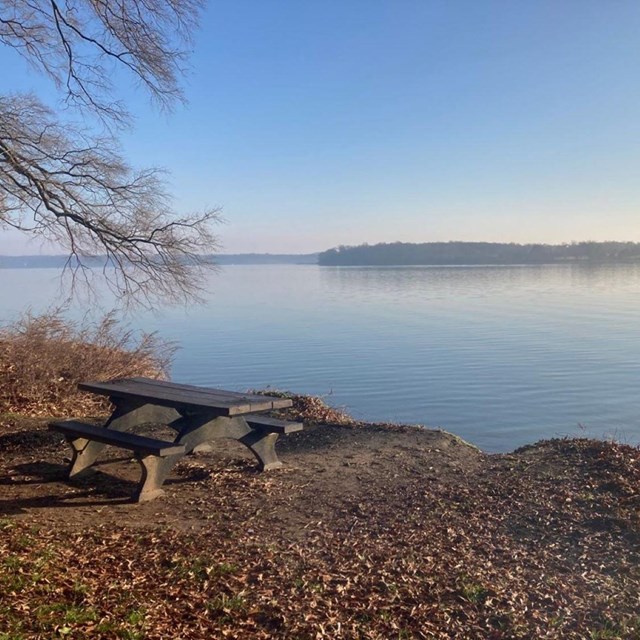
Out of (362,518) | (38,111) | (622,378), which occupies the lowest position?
(622,378)

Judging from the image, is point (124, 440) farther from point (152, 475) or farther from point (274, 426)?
point (274, 426)

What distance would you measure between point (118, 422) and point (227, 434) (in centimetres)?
123

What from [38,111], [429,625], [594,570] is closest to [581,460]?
[594,570]

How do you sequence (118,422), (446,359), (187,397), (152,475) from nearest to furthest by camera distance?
(152,475)
(187,397)
(118,422)
(446,359)

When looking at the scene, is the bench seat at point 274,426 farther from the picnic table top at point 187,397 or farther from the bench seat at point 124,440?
the bench seat at point 124,440

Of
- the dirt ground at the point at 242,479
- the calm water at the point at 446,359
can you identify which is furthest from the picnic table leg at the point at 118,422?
the calm water at the point at 446,359

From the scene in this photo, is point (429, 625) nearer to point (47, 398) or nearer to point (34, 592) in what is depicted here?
point (34, 592)

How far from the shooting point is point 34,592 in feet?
12.1

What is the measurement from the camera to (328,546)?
484cm

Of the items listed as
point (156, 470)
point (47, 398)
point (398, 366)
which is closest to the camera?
point (156, 470)

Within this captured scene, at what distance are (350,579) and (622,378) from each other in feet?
47.1

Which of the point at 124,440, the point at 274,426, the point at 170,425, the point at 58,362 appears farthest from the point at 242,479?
the point at 58,362

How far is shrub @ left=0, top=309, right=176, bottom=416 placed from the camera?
976cm

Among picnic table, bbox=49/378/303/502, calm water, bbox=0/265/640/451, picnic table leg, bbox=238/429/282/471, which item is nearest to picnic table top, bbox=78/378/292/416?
picnic table, bbox=49/378/303/502
